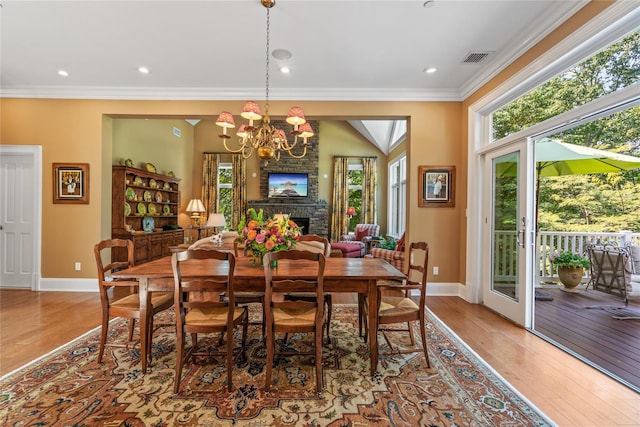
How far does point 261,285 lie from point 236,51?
2682 mm

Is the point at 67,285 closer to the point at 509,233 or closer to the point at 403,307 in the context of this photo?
the point at 403,307

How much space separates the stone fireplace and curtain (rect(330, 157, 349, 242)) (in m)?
0.24

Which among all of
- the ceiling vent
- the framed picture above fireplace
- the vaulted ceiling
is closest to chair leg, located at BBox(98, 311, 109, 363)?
the vaulted ceiling

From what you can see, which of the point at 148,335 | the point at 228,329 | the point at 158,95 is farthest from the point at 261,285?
the point at 158,95

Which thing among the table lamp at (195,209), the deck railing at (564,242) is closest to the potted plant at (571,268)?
the deck railing at (564,242)

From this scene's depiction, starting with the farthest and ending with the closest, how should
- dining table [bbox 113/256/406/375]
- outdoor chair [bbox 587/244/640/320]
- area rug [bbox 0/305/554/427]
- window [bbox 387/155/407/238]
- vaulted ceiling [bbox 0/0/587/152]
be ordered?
window [bbox 387/155/407/238] < outdoor chair [bbox 587/244/640/320] < vaulted ceiling [bbox 0/0/587/152] < dining table [bbox 113/256/406/375] < area rug [bbox 0/305/554/427]

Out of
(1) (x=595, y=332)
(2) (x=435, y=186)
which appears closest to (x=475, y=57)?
(2) (x=435, y=186)

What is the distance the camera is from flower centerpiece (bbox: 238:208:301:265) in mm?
2208

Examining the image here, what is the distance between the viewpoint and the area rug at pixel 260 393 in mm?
1650

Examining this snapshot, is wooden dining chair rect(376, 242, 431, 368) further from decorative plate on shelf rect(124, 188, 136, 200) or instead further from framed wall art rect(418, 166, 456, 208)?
decorative plate on shelf rect(124, 188, 136, 200)

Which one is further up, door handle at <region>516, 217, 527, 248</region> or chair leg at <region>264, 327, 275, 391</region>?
door handle at <region>516, 217, 527, 248</region>

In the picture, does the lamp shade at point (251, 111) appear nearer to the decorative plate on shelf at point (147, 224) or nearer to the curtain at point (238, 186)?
the decorative plate on shelf at point (147, 224)

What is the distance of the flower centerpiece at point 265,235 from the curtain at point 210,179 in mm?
6453

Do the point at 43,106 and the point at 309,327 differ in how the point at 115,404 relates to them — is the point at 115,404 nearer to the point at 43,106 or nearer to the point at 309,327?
the point at 309,327
